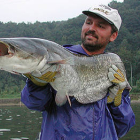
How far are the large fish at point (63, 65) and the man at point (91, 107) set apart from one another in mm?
119

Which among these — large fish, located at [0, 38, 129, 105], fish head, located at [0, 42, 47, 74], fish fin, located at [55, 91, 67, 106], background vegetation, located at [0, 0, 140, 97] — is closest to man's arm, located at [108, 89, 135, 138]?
large fish, located at [0, 38, 129, 105]

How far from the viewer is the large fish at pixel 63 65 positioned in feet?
7.27

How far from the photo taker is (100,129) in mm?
3096

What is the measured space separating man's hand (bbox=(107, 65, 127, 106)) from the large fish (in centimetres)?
7

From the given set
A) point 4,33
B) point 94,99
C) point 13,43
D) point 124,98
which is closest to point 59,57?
point 13,43

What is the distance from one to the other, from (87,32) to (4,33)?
102600 millimetres

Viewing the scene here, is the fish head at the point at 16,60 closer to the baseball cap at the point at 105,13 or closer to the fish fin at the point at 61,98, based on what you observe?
the fish fin at the point at 61,98

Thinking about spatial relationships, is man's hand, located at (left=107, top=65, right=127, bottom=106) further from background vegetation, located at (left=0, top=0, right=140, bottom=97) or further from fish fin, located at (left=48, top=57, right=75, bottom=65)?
background vegetation, located at (left=0, top=0, right=140, bottom=97)

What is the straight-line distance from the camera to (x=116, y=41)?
8719cm

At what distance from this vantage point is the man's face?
3400 mm

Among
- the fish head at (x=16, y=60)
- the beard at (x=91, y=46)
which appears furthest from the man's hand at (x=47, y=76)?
the beard at (x=91, y=46)

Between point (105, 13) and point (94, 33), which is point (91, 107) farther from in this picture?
point (105, 13)

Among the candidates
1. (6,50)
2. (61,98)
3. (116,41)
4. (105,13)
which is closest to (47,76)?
(61,98)

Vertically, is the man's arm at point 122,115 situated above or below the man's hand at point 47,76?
below
